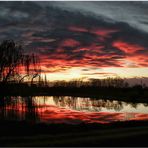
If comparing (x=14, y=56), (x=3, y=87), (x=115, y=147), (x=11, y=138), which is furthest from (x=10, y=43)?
(x=115, y=147)

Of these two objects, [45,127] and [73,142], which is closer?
[73,142]

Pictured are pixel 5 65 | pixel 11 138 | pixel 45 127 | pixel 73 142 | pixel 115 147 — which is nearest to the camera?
pixel 115 147

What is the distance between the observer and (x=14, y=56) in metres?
29.5

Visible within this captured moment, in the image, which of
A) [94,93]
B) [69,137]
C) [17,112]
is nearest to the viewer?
A: [69,137]

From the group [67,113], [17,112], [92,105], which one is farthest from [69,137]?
[92,105]

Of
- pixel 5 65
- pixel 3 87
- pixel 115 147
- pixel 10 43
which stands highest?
pixel 10 43

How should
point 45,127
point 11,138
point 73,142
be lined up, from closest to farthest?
point 73,142 → point 11,138 → point 45,127

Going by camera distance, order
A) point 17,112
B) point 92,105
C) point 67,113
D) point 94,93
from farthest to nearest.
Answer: point 94,93
point 92,105
point 67,113
point 17,112

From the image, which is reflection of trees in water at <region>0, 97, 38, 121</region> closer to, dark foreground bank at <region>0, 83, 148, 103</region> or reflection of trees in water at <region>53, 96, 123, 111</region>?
dark foreground bank at <region>0, 83, 148, 103</region>

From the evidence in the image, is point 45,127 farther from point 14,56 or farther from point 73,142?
point 14,56

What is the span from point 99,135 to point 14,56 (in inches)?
744

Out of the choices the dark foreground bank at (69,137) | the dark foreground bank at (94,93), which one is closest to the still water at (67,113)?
the dark foreground bank at (94,93)

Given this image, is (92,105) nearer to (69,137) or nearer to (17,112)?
(17,112)

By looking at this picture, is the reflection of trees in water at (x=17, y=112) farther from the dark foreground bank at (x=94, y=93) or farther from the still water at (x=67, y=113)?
the dark foreground bank at (x=94, y=93)
